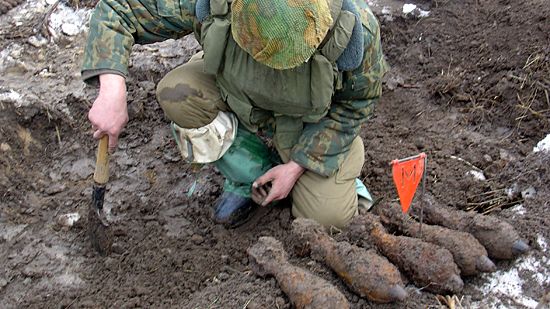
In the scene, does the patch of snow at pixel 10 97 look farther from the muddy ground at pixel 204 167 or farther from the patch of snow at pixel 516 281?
the patch of snow at pixel 516 281

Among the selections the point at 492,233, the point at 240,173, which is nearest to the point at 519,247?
the point at 492,233

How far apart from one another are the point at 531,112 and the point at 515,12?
80 cm

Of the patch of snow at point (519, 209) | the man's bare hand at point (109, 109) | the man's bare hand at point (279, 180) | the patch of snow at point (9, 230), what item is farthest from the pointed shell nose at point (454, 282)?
the patch of snow at point (9, 230)

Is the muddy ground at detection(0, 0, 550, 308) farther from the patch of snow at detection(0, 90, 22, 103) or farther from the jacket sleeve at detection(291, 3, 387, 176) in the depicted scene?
the jacket sleeve at detection(291, 3, 387, 176)

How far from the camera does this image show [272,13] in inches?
74.0

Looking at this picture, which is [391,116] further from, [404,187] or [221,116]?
[404,187]

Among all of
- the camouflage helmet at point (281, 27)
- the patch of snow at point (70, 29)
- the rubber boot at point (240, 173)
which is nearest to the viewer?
the camouflage helmet at point (281, 27)

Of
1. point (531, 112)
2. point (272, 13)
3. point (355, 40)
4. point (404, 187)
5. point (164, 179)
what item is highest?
point (272, 13)

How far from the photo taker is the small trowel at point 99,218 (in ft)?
7.95

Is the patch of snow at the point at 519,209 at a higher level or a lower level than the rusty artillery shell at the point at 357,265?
lower

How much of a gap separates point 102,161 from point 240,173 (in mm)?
633

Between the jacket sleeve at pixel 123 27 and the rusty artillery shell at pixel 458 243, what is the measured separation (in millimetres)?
1160

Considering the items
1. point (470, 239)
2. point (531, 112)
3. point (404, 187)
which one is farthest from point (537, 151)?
point (404, 187)

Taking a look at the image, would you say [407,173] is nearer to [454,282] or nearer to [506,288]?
[454,282]
